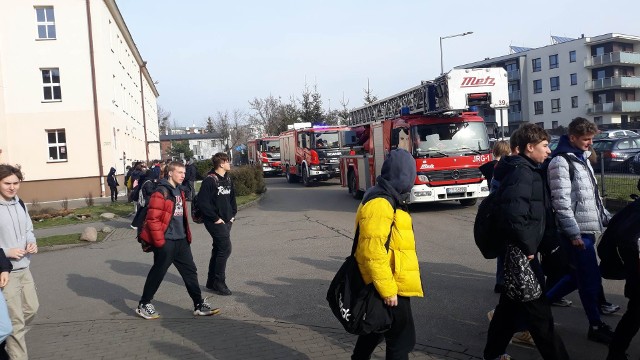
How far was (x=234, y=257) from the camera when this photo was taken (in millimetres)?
10352

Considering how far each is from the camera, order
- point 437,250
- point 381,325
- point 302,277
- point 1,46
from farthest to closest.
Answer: point 1,46 < point 437,250 < point 302,277 < point 381,325

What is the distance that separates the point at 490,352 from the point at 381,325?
1245 mm

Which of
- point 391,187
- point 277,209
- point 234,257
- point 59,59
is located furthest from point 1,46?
point 391,187

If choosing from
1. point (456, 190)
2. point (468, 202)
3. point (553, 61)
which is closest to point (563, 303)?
point (456, 190)

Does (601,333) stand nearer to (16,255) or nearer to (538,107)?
(16,255)

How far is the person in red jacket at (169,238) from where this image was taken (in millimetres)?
6324

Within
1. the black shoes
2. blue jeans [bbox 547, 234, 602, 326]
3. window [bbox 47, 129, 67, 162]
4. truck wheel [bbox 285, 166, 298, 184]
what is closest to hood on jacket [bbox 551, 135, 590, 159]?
blue jeans [bbox 547, 234, 602, 326]

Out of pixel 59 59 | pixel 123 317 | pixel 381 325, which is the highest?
pixel 59 59

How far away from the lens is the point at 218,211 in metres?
7.49

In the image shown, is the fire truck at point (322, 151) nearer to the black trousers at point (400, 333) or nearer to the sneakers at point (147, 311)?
the sneakers at point (147, 311)

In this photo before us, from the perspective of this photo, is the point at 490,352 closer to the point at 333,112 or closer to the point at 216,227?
the point at 216,227

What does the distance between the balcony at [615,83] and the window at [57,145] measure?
185 feet

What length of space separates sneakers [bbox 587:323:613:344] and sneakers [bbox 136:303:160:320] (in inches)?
182

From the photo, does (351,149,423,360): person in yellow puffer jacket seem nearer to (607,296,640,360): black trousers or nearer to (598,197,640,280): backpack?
(607,296,640,360): black trousers
